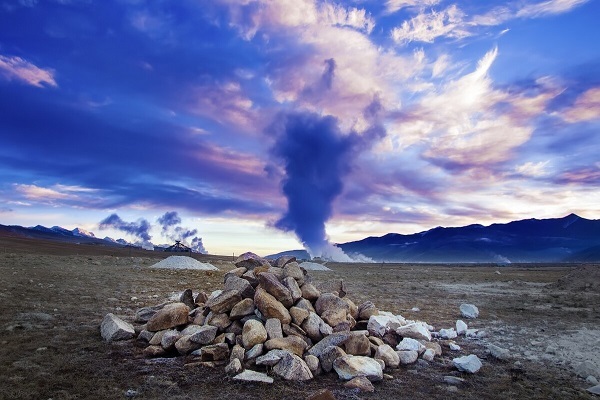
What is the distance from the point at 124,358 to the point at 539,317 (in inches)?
614

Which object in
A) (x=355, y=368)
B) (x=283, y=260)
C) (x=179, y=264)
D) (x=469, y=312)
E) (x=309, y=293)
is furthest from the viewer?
(x=179, y=264)

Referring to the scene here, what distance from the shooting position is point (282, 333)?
31.5 ft

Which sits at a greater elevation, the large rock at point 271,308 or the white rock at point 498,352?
the large rock at point 271,308

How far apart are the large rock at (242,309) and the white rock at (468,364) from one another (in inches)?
193

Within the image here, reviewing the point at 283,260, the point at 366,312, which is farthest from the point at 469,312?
the point at 283,260

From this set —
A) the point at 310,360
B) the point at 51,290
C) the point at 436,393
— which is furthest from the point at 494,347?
the point at 51,290

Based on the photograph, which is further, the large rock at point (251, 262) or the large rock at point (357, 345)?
the large rock at point (251, 262)

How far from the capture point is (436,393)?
7.91 meters

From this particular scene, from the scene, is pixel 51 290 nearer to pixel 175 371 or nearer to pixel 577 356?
pixel 175 371

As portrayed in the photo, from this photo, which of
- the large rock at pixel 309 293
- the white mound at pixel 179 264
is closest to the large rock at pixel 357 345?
the large rock at pixel 309 293

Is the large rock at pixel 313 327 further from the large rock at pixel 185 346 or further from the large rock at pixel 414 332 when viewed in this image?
the large rock at pixel 185 346

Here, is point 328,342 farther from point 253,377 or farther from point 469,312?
point 469,312

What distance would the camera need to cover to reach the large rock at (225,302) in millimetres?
10445

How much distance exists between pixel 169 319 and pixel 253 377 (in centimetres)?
358
